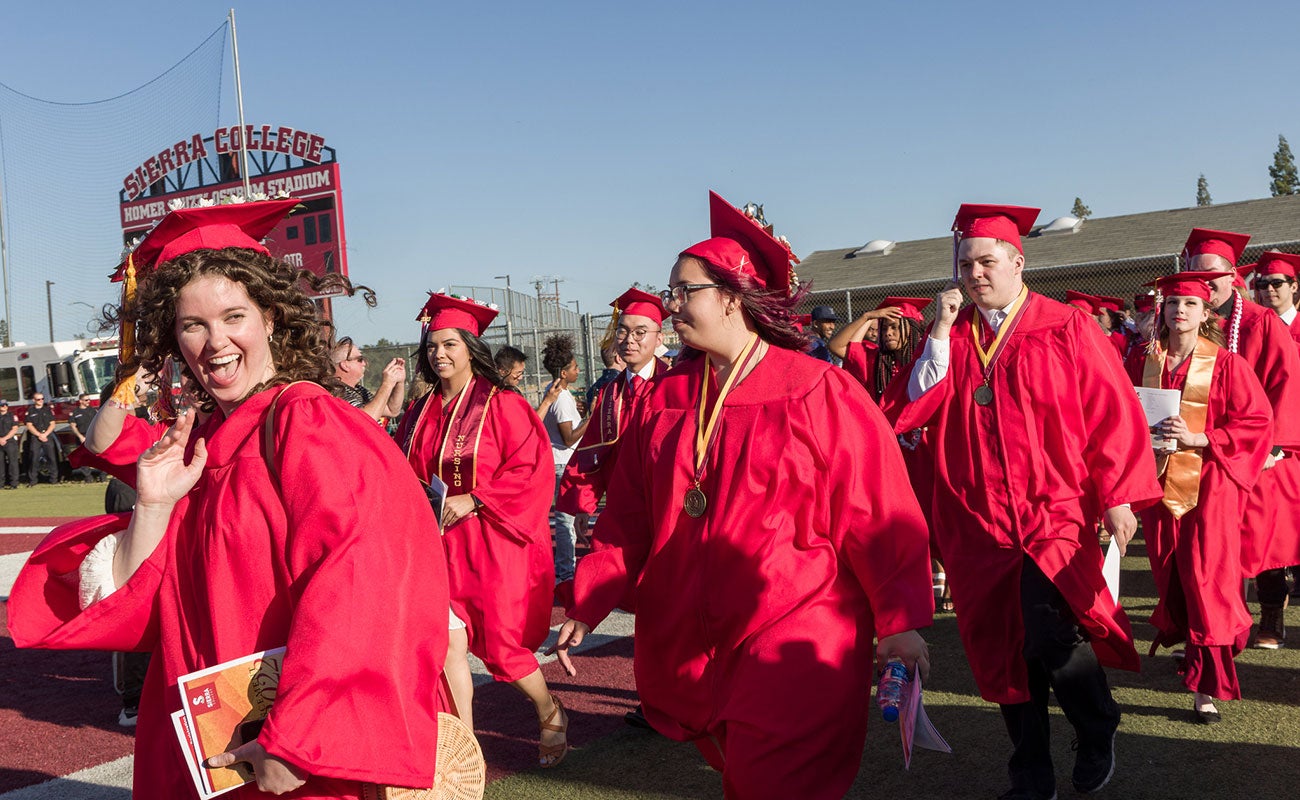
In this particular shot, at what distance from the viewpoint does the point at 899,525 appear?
10.8 feet

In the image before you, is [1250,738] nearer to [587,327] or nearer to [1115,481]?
[1115,481]

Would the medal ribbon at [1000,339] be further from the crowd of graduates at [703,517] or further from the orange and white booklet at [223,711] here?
the orange and white booklet at [223,711]

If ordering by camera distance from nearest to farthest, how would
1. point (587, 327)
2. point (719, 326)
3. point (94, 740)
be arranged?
point (719, 326) → point (94, 740) → point (587, 327)

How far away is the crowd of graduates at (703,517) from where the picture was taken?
230cm

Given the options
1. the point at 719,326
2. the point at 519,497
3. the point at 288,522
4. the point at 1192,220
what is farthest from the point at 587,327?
the point at 1192,220

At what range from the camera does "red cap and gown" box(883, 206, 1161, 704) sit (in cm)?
448

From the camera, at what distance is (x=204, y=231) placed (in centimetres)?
267

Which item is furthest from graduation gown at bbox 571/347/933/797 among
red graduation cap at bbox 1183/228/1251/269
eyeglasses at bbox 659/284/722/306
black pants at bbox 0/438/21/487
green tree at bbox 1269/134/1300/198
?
green tree at bbox 1269/134/1300/198

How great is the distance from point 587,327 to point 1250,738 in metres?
11.9

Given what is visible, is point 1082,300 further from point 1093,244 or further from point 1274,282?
point 1093,244

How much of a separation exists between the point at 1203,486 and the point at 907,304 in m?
3.19

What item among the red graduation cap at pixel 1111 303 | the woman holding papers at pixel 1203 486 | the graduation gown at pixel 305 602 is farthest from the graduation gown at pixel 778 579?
the red graduation cap at pixel 1111 303

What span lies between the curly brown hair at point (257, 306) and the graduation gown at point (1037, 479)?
103 inches

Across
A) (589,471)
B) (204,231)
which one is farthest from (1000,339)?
(204,231)
